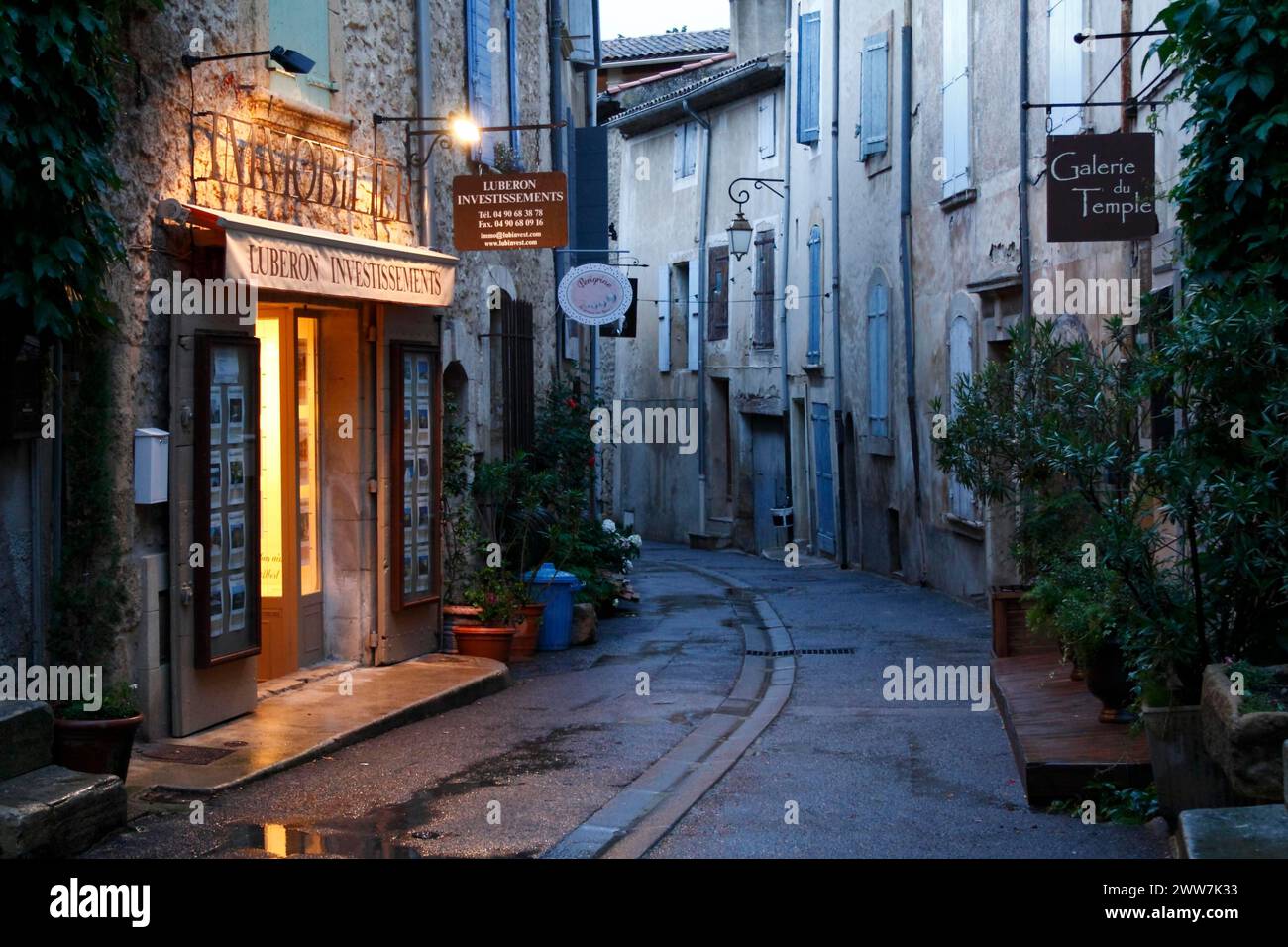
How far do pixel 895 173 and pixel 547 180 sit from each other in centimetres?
825

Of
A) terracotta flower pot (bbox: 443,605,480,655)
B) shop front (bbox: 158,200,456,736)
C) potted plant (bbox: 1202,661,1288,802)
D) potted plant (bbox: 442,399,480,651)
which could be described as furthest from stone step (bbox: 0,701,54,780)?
potted plant (bbox: 442,399,480,651)

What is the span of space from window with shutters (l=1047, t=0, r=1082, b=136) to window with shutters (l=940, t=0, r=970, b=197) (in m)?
2.60

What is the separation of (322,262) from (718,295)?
61.7 feet

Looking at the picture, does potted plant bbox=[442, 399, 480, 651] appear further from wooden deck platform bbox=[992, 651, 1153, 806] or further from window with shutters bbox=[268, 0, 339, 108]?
wooden deck platform bbox=[992, 651, 1153, 806]

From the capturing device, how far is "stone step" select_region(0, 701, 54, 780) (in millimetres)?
6215

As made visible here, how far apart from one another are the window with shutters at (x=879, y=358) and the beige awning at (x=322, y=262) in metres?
8.97

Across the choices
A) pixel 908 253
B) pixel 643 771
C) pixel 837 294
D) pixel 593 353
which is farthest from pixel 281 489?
pixel 837 294

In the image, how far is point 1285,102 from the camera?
6742 mm

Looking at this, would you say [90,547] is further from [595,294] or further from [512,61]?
[512,61]

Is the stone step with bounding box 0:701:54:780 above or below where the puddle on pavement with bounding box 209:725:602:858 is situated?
above

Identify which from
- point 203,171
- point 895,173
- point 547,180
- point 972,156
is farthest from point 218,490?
point 895,173

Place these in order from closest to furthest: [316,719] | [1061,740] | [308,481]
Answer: [1061,740] → [316,719] → [308,481]

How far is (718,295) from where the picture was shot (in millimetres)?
27594

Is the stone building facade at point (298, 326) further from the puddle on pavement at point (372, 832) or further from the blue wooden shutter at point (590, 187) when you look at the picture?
the blue wooden shutter at point (590, 187)
